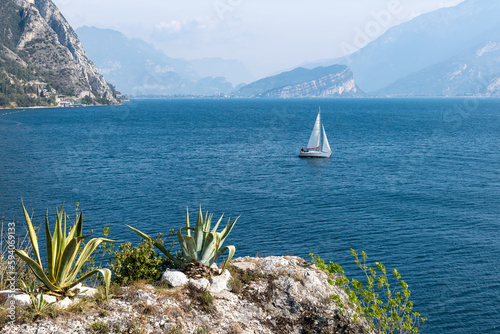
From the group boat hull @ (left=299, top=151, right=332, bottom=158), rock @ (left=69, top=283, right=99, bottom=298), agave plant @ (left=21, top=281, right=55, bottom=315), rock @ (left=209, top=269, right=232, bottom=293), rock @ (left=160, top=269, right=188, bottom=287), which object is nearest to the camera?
agave plant @ (left=21, top=281, right=55, bottom=315)

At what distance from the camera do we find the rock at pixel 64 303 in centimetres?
1109

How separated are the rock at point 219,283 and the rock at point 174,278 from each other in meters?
0.78

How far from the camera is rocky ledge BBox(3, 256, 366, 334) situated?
11039 mm

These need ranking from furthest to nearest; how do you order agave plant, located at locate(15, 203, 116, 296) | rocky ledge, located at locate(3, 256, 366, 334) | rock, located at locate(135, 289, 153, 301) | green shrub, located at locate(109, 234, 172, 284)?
green shrub, located at locate(109, 234, 172, 284) → rock, located at locate(135, 289, 153, 301) → agave plant, located at locate(15, 203, 116, 296) → rocky ledge, located at locate(3, 256, 366, 334)

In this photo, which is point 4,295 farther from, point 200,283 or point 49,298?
point 200,283

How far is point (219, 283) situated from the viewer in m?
13.2

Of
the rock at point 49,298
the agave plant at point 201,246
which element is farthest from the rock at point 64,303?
the agave plant at point 201,246

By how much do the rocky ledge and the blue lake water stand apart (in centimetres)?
1451

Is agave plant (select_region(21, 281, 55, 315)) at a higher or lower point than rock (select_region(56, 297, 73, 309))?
higher

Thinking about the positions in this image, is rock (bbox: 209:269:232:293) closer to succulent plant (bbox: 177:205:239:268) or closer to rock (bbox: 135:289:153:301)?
succulent plant (bbox: 177:205:239:268)

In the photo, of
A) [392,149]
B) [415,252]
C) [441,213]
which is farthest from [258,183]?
[392,149]

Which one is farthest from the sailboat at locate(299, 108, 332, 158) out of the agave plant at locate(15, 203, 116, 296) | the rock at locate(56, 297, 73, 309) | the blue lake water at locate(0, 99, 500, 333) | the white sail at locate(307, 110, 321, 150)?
the rock at locate(56, 297, 73, 309)

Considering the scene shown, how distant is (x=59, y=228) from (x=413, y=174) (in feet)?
208

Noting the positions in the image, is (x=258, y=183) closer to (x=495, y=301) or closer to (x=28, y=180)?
(x=28, y=180)
